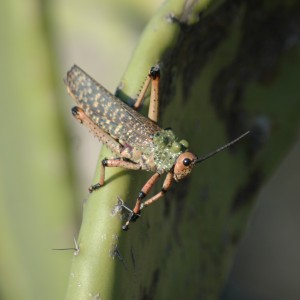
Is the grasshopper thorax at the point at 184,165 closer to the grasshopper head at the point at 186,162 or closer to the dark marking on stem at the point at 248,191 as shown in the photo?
the grasshopper head at the point at 186,162

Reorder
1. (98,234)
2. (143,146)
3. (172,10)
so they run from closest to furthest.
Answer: (98,234) → (172,10) → (143,146)

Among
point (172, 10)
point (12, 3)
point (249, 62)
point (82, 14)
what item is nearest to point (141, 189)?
point (172, 10)

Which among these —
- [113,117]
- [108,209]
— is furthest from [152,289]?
[113,117]

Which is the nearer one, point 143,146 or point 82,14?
point 143,146

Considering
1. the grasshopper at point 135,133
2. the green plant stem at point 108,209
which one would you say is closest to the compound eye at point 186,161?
the grasshopper at point 135,133

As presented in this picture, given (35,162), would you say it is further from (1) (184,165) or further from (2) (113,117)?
(1) (184,165)

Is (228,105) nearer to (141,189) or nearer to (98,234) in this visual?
(141,189)

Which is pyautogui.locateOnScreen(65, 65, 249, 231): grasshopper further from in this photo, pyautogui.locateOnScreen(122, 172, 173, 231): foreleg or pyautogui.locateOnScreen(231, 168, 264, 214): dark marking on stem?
pyautogui.locateOnScreen(231, 168, 264, 214): dark marking on stem

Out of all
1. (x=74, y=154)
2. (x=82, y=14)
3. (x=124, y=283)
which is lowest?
(x=124, y=283)

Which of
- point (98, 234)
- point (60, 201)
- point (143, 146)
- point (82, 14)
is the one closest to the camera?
point (98, 234)
